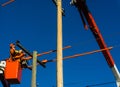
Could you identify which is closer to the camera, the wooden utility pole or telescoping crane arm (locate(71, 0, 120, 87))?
the wooden utility pole

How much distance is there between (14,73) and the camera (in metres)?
10.3

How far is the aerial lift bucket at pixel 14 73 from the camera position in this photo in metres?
10.4

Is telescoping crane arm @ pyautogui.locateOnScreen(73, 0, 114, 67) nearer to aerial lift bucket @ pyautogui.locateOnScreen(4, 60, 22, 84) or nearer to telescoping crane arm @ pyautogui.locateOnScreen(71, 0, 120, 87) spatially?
telescoping crane arm @ pyautogui.locateOnScreen(71, 0, 120, 87)

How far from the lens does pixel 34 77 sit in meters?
7.59

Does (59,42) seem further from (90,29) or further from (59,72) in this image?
(90,29)

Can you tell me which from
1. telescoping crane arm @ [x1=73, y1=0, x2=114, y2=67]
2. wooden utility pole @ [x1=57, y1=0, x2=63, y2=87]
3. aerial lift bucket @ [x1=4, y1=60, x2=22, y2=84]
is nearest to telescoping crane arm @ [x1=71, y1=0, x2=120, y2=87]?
telescoping crane arm @ [x1=73, y1=0, x2=114, y2=67]

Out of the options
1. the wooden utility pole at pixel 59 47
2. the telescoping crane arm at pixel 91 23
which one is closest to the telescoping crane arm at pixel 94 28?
the telescoping crane arm at pixel 91 23

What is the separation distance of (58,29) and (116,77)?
17.8 meters

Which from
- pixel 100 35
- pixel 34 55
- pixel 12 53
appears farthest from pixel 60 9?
pixel 100 35

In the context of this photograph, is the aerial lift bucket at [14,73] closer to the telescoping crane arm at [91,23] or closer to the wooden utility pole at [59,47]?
the wooden utility pole at [59,47]

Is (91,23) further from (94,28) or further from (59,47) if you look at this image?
(59,47)

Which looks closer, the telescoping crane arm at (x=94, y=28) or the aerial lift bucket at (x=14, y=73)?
the aerial lift bucket at (x=14, y=73)

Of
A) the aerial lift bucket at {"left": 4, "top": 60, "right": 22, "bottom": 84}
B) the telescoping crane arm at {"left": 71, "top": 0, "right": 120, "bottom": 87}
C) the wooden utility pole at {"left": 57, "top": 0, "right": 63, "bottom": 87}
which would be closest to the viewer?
the wooden utility pole at {"left": 57, "top": 0, "right": 63, "bottom": 87}

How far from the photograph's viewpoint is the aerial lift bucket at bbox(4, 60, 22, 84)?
34.1ft
